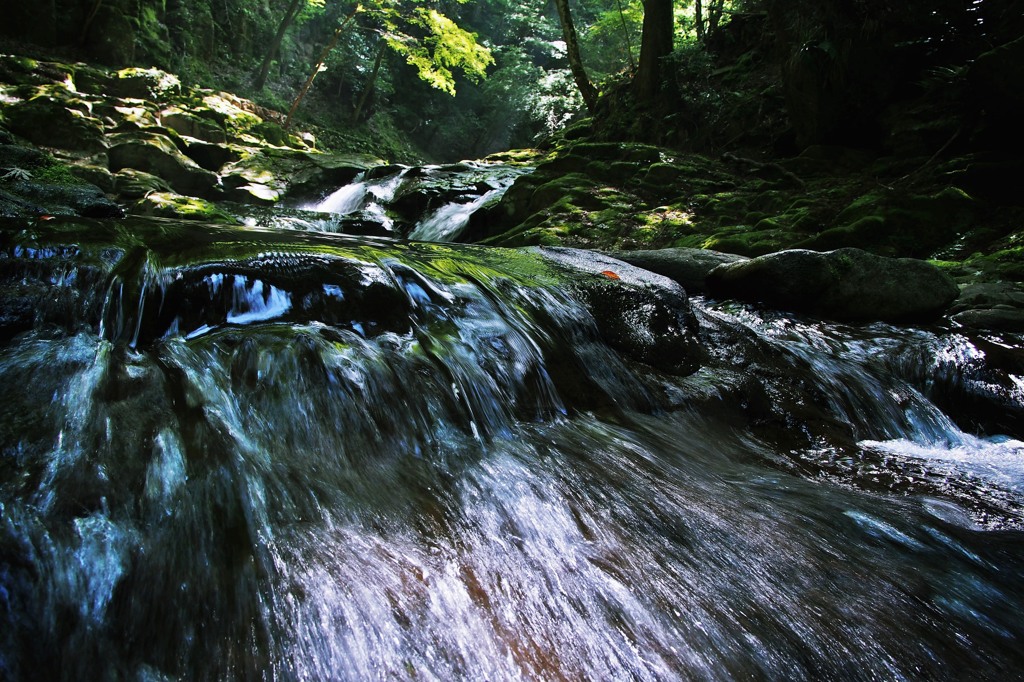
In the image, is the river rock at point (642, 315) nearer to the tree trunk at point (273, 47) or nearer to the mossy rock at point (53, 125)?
the mossy rock at point (53, 125)

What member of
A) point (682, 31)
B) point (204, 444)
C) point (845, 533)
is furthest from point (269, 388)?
point (682, 31)

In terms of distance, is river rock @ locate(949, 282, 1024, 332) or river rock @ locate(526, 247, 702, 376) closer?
river rock @ locate(526, 247, 702, 376)

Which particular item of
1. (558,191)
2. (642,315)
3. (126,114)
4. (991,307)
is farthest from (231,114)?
(991,307)

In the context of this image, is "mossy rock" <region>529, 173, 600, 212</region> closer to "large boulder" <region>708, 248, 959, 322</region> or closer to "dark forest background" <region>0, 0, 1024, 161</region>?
"dark forest background" <region>0, 0, 1024, 161</region>

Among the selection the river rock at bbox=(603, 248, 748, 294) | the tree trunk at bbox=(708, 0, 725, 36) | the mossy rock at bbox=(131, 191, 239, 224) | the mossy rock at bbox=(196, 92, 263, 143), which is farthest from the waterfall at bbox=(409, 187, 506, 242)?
the tree trunk at bbox=(708, 0, 725, 36)

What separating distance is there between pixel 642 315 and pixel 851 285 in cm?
279

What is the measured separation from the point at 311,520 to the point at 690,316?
11.8ft

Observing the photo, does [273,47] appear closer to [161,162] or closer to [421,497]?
[161,162]

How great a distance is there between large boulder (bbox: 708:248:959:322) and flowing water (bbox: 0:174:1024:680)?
192 cm

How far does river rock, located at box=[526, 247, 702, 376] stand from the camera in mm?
4121

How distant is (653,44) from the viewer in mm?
13453

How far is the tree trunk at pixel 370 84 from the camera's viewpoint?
2603 centimetres

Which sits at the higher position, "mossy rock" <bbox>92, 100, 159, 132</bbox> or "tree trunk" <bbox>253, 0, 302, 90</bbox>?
"tree trunk" <bbox>253, 0, 302, 90</bbox>

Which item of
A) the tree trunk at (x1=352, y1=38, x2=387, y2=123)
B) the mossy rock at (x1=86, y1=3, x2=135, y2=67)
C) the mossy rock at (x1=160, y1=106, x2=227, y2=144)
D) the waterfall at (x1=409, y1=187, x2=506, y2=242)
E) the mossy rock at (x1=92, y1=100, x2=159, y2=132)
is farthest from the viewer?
the tree trunk at (x1=352, y1=38, x2=387, y2=123)
